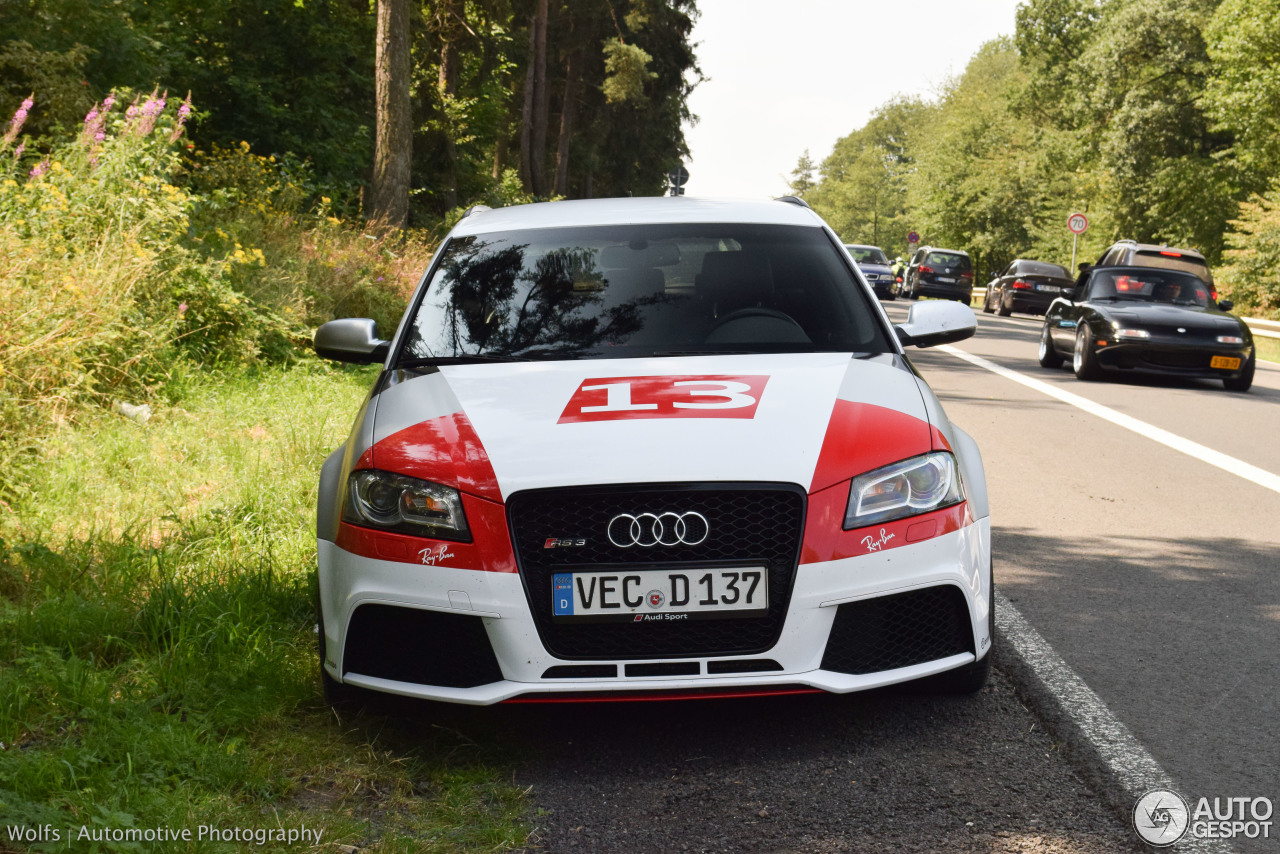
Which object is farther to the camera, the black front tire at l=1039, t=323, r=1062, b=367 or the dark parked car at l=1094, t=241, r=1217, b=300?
the dark parked car at l=1094, t=241, r=1217, b=300

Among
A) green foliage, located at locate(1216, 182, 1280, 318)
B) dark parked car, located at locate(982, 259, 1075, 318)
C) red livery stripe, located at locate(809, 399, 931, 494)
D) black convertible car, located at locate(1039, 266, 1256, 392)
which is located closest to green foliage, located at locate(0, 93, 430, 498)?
red livery stripe, located at locate(809, 399, 931, 494)

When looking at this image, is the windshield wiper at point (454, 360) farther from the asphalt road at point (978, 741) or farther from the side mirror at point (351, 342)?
the asphalt road at point (978, 741)

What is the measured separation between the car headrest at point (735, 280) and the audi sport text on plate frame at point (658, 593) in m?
1.62

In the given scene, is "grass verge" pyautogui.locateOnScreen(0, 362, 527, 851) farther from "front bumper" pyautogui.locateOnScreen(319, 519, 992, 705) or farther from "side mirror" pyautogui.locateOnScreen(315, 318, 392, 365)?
"side mirror" pyautogui.locateOnScreen(315, 318, 392, 365)

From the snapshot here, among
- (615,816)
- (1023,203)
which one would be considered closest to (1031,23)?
(1023,203)

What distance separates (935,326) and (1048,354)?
11.9 meters

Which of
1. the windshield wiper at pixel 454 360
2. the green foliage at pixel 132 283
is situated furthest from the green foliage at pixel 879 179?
the windshield wiper at pixel 454 360

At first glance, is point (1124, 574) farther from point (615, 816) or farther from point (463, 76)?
point (463, 76)

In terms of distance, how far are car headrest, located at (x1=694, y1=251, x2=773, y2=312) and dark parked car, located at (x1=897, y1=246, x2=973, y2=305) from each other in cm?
3259

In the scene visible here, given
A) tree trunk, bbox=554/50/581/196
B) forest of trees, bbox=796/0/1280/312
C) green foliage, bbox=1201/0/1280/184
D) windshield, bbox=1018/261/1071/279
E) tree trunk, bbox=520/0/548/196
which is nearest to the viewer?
windshield, bbox=1018/261/1071/279

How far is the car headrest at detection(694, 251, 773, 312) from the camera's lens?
4766mm

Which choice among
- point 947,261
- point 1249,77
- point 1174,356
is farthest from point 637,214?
point 1249,77

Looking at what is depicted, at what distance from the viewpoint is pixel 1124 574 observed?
5602 millimetres

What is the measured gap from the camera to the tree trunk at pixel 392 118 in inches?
664
